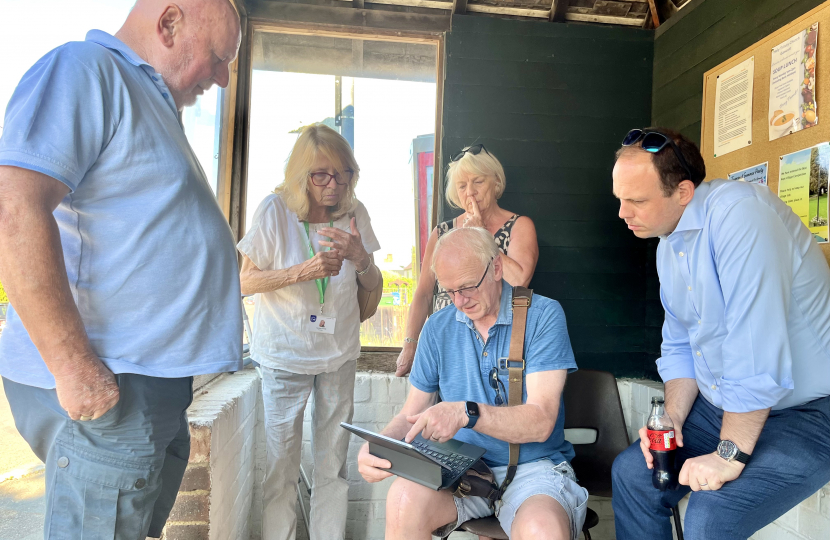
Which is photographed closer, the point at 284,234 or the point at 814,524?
the point at 814,524

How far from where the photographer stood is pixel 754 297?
1330 mm

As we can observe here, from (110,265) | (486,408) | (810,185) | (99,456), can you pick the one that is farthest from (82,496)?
(810,185)

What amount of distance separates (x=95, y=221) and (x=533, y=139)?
2387 millimetres

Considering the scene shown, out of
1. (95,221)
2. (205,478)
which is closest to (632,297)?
(205,478)

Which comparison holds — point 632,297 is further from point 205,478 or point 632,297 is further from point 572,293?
point 205,478

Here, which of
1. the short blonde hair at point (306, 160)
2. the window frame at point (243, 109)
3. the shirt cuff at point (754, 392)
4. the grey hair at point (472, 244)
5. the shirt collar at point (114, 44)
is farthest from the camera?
the window frame at point (243, 109)

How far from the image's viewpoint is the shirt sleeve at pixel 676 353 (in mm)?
1718

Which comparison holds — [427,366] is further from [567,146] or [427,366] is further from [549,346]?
[567,146]

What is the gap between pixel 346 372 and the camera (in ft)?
7.48

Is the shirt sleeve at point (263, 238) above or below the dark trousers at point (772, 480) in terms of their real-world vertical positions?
above

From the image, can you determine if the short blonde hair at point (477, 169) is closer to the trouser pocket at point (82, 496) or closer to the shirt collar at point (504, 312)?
the shirt collar at point (504, 312)

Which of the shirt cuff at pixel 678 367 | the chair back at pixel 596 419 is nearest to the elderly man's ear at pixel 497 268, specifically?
the shirt cuff at pixel 678 367

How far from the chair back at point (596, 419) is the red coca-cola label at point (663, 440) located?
83cm

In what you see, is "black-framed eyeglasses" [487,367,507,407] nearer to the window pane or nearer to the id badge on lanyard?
the id badge on lanyard
